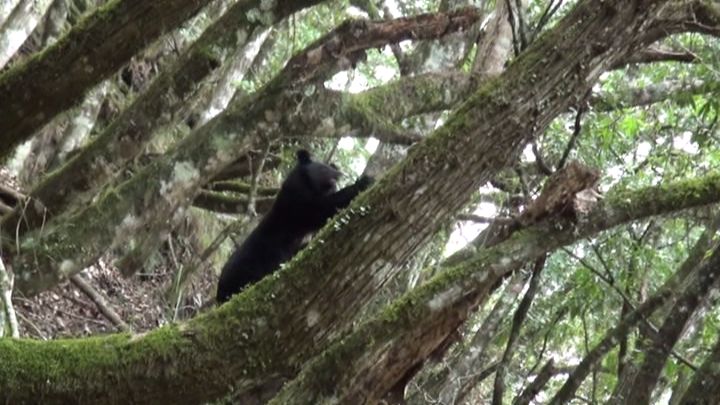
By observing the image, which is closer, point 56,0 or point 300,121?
point 300,121

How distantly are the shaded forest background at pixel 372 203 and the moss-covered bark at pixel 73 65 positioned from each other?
0.01m

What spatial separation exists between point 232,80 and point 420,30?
298 centimetres

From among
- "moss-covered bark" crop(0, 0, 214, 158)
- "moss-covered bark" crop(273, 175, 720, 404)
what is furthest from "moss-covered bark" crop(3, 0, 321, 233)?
"moss-covered bark" crop(273, 175, 720, 404)

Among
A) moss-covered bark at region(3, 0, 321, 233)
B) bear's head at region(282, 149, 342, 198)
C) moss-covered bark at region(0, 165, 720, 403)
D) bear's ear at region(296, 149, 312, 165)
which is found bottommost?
moss-covered bark at region(0, 165, 720, 403)

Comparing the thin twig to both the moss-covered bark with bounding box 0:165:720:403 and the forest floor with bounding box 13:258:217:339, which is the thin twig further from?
the moss-covered bark with bounding box 0:165:720:403

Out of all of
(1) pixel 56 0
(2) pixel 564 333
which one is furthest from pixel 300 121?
(1) pixel 56 0

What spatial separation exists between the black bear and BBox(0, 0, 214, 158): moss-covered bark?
2567 mm

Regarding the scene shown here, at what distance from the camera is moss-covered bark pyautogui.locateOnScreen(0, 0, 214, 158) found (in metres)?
4.88

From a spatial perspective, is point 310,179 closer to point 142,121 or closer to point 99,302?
point 99,302

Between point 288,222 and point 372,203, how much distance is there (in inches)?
169

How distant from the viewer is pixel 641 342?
571 centimetres

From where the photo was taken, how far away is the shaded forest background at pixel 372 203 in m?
3.30

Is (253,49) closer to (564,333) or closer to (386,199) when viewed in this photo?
(564,333)

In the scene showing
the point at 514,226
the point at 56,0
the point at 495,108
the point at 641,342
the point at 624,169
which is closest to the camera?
the point at 495,108
